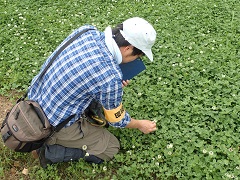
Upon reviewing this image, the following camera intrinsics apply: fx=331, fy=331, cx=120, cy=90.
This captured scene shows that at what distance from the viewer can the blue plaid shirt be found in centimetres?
269

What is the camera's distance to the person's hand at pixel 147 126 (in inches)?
135

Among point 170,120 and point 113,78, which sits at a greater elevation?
point 113,78

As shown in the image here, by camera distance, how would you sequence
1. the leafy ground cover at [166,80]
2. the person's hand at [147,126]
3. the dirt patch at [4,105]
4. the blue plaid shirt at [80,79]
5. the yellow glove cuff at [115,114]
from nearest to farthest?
the blue plaid shirt at [80,79], the yellow glove cuff at [115,114], the leafy ground cover at [166,80], the person's hand at [147,126], the dirt patch at [4,105]

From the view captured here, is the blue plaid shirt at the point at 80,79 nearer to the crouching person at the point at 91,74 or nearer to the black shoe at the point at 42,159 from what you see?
the crouching person at the point at 91,74

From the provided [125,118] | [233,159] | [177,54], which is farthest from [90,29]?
[177,54]

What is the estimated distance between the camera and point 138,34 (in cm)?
271

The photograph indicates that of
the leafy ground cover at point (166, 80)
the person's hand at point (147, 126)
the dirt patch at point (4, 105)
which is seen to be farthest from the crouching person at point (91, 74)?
the dirt patch at point (4, 105)

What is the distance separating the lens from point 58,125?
3.02 meters

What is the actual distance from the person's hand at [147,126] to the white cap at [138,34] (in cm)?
92

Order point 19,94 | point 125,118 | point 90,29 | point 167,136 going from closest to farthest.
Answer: point 90,29, point 125,118, point 167,136, point 19,94

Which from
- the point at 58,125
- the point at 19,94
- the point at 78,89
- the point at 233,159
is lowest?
the point at 233,159

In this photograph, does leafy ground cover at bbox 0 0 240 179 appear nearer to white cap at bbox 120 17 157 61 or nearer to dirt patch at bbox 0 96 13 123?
dirt patch at bbox 0 96 13 123

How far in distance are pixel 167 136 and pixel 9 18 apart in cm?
399

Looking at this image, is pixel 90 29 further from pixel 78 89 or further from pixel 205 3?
pixel 205 3
